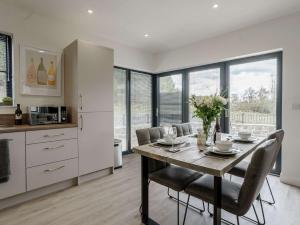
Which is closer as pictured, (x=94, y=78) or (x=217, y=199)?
(x=217, y=199)

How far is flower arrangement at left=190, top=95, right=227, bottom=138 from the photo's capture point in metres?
1.79

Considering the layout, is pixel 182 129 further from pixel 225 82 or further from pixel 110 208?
pixel 225 82

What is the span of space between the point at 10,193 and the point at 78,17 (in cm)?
259

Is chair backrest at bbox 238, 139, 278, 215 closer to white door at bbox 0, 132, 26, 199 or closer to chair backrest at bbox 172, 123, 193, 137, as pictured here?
chair backrest at bbox 172, 123, 193, 137

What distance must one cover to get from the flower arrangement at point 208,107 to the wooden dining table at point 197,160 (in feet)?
0.97

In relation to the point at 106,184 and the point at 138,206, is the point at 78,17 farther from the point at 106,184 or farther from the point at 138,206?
the point at 138,206

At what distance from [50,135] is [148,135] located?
136 cm

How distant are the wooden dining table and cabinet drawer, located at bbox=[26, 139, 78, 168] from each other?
1.29 metres

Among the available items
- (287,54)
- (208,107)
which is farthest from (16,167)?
(287,54)

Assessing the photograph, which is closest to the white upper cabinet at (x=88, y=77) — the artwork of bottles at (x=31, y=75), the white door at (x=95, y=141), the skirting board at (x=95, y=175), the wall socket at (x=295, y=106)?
the white door at (x=95, y=141)

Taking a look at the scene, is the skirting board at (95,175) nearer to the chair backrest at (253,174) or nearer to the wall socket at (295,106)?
the chair backrest at (253,174)

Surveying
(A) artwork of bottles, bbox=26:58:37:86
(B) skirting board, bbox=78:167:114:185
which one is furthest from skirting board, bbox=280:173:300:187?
(A) artwork of bottles, bbox=26:58:37:86

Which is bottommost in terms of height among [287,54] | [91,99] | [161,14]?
[91,99]

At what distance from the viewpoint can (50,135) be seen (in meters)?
2.33
